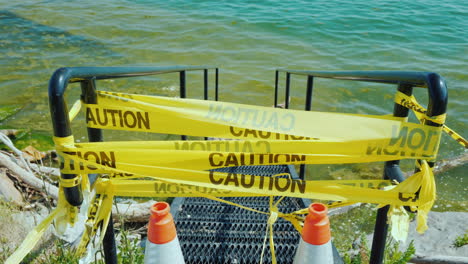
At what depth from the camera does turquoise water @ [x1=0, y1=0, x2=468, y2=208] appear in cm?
824

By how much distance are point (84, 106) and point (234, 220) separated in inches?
62.3

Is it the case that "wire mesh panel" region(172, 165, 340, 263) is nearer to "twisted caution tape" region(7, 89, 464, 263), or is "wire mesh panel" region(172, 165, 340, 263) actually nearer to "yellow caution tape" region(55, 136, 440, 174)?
"twisted caution tape" region(7, 89, 464, 263)

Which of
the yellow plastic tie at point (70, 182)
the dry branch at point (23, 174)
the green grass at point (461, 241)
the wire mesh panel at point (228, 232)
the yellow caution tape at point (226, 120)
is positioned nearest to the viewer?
the yellow plastic tie at point (70, 182)

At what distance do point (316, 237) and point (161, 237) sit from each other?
0.62 meters

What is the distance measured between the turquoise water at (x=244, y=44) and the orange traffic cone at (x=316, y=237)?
14.2ft

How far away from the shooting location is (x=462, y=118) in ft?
23.7

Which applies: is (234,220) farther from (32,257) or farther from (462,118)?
(462,118)

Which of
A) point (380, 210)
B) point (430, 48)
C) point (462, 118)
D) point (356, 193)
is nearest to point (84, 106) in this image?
point (356, 193)

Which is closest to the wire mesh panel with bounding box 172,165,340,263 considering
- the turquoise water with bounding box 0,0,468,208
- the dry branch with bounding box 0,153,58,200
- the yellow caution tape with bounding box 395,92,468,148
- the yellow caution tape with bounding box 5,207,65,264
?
the yellow caution tape with bounding box 5,207,65,264

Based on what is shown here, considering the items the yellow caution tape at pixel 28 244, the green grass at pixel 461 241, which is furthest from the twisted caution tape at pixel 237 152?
the green grass at pixel 461 241

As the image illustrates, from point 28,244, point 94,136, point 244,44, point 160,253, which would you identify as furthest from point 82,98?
point 244,44

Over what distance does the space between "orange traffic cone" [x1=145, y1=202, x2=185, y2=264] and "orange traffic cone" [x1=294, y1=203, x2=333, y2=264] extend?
54cm

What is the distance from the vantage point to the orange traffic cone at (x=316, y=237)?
1466mm

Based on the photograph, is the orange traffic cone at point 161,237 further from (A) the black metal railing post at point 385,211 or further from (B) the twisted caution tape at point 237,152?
(A) the black metal railing post at point 385,211
